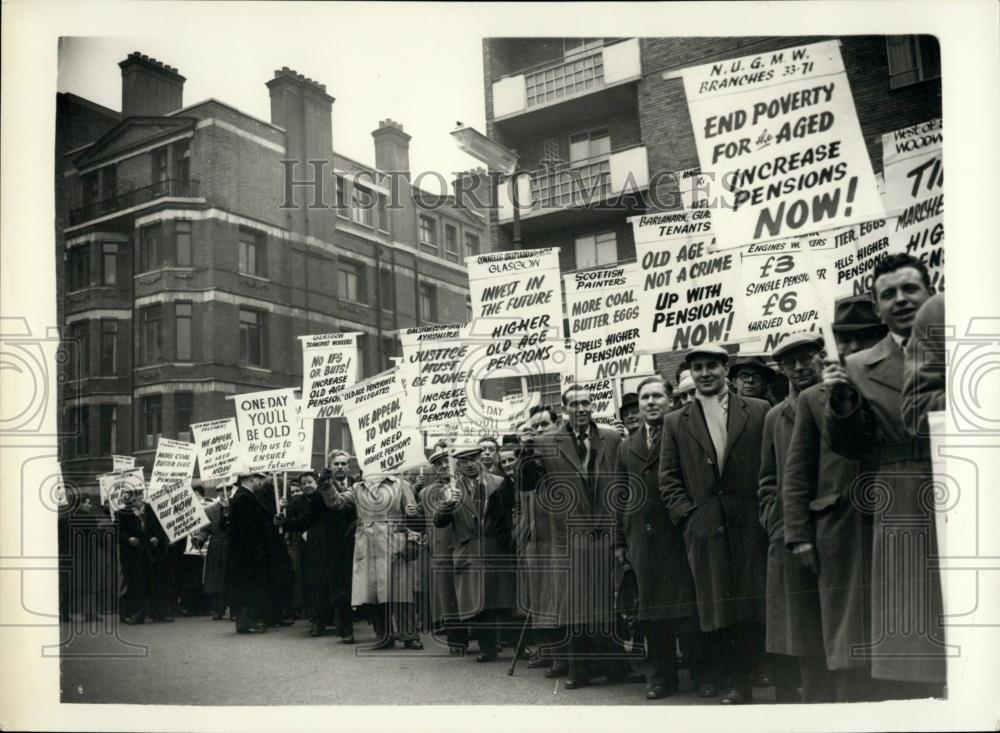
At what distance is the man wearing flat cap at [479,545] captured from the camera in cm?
819

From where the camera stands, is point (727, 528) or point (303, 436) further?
point (303, 436)

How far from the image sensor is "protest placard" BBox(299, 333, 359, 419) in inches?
370

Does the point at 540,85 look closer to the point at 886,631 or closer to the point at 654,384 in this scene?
the point at 654,384

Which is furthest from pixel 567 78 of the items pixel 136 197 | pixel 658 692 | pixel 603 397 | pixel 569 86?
pixel 658 692

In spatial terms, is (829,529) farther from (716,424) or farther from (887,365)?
(716,424)

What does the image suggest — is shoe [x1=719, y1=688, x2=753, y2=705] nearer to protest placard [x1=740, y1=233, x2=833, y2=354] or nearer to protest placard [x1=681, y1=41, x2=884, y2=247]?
protest placard [x1=740, y1=233, x2=833, y2=354]

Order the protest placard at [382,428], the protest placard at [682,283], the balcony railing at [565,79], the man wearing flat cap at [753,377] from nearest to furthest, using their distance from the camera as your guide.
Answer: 1. the man wearing flat cap at [753,377]
2. the protest placard at [682,283]
3. the balcony railing at [565,79]
4. the protest placard at [382,428]

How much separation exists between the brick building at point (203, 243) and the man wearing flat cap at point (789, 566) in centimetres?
365

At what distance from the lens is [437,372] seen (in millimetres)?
8727

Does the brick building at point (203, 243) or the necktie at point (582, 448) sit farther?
the brick building at point (203, 243)

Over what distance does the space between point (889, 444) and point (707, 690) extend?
6.47 ft

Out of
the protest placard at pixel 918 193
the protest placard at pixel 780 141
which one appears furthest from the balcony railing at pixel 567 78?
the protest placard at pixel 918 193

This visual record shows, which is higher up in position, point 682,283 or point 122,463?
point 682,283

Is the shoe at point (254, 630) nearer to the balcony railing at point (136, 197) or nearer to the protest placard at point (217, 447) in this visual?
the protest placard at point (217, 447)
